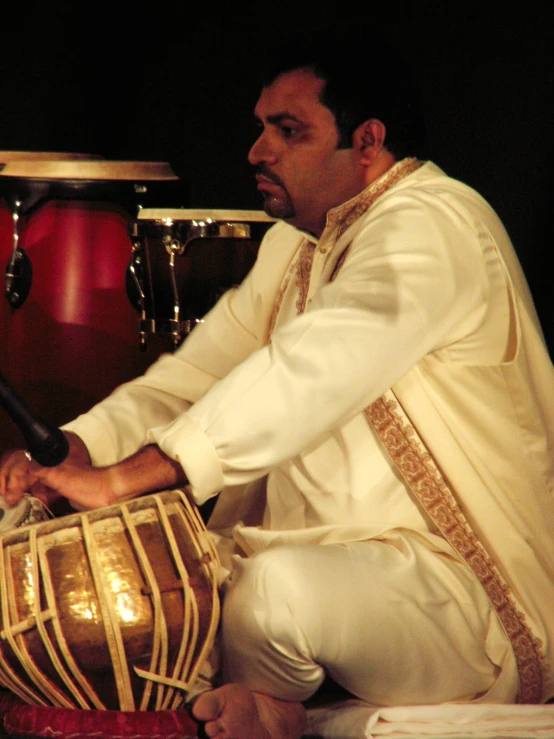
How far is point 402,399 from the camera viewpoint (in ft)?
6.42

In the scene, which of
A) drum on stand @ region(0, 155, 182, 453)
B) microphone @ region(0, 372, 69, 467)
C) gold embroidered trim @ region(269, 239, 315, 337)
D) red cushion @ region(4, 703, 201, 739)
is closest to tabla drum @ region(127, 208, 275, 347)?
drum on stand @ region(0, 155, 182, 453)

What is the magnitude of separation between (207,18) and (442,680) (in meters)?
2.69

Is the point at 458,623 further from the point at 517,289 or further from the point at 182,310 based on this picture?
the point at 182,310

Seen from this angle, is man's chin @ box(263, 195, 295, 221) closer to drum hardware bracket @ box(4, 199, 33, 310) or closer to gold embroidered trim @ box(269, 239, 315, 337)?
gold embroidered trim @ box(269, 239, 315, 337)

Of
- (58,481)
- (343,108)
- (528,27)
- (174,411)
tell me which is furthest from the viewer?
(528,27)

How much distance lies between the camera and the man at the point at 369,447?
5.77 feet

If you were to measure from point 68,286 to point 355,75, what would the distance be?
1.47m

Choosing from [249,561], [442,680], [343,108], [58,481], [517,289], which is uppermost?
[343,108]

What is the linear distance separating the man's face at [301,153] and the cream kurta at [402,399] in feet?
0.23

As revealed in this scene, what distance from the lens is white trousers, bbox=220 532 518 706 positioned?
68.1 inches

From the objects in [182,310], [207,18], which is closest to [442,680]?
[182,310]

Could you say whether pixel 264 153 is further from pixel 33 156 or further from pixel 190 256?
pixel 33 156

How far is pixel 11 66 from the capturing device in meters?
4.00

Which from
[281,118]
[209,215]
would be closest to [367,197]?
[281,118]
